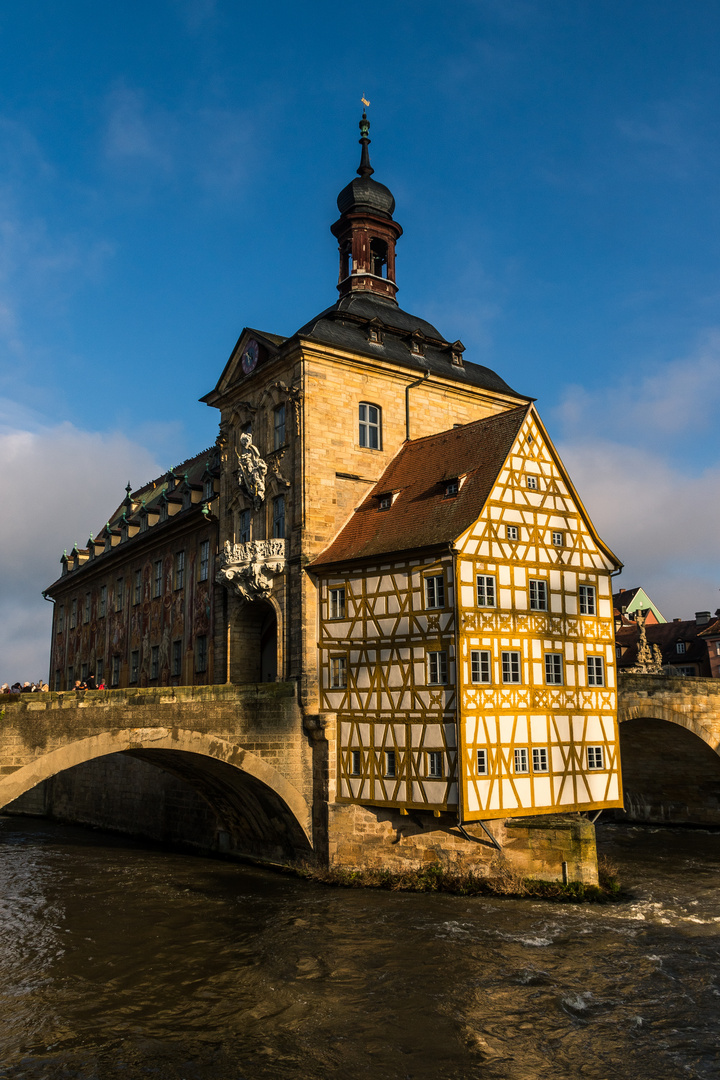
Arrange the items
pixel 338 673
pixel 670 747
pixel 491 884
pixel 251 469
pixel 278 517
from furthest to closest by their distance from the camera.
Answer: pixel 670 747 → pixel 251 469 → pixel 278 517 → pixel 338 673 → pixel 491 884

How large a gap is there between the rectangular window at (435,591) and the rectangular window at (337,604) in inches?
138

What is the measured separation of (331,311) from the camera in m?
32.8

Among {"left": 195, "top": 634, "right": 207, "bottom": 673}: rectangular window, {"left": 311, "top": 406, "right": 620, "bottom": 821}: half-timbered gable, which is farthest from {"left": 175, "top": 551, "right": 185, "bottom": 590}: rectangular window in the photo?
{"left": 311, "top": 406, "right": 620, "bottom": 821}: half-timbered gable

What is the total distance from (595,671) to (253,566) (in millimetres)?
11064

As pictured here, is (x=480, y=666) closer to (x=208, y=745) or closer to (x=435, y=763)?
(x=435, y=763)

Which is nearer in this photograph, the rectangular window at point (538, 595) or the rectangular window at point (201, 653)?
the rectangular window at point (538, 595)

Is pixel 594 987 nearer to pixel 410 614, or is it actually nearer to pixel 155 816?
pixel 410 614

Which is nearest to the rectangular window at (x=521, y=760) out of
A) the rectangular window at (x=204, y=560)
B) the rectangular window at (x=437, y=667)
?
the rectangular window at (x=437, y=667)

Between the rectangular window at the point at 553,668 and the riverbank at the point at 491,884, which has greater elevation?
the rectangular window at the point at 553,668

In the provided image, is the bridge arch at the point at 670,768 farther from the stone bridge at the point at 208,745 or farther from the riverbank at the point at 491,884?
the stone bridge at the point at 208,745

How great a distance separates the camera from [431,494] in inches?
1096

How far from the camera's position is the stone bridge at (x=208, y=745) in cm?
2286

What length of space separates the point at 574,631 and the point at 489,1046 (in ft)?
45.9

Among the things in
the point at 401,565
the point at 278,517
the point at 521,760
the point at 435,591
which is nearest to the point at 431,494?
the point at 401,565
